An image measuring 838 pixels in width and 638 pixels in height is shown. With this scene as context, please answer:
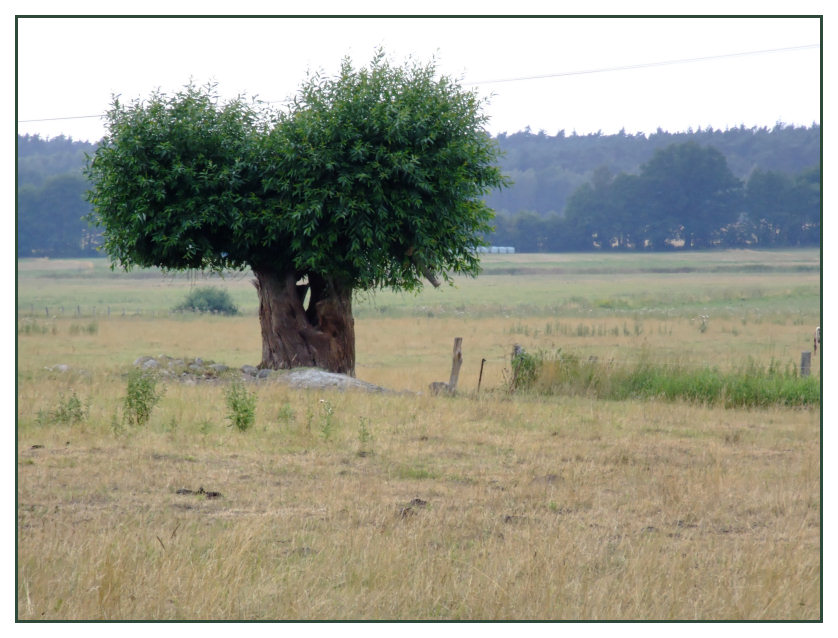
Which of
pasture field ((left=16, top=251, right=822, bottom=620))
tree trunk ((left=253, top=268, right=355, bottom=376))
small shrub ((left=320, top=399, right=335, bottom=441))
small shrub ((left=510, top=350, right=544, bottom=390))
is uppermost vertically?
tree trunk ((left=253, top=268, right=355, bottom=376))

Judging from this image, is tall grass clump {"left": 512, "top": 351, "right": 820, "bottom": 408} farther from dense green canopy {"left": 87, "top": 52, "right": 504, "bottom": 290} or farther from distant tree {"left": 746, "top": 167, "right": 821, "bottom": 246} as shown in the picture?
distant tree {"left": 746, "top": 167, "right": 821, "bottom": 246}

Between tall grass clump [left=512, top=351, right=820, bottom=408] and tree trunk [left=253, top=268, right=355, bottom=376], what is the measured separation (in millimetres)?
5821

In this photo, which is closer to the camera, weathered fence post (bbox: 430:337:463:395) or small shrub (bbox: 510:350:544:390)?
weathered fence post (bbox: 430:337:463:395)

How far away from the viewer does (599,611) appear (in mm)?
6855

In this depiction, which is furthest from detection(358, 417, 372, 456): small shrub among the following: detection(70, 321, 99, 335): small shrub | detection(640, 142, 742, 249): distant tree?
detection(640, 142, 742, 249): distant tree

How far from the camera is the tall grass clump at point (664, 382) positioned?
771 inches

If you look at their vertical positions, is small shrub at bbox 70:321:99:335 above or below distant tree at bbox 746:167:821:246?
below

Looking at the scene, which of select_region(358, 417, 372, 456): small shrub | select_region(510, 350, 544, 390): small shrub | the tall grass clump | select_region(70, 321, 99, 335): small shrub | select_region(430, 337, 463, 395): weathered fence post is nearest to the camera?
select_region(358, 417, 372, 456): small shrub

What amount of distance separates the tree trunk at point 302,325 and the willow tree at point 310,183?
0.19ft

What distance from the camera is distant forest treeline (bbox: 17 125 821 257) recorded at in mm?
67125

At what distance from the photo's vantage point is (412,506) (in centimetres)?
1015

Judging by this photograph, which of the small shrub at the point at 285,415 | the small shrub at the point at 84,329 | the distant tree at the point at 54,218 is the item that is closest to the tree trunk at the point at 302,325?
the small shrub at the point at 285,415

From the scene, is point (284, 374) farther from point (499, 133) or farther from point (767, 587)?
point (499, 133)

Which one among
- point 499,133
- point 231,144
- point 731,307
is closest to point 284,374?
point 231,144
